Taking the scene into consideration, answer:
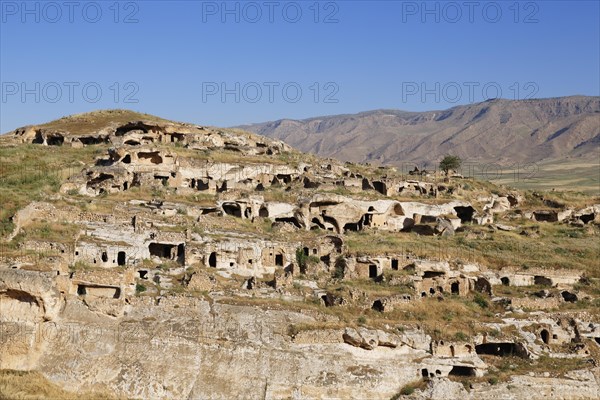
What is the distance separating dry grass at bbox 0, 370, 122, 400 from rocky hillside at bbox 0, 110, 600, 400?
0.31 feet

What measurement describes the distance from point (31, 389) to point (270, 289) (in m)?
10.1

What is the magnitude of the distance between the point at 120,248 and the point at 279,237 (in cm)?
777

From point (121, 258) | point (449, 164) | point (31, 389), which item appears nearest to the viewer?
point (31, 389)

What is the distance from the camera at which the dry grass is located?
2394 centimetres

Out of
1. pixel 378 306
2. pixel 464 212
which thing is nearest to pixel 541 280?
pixel 378 306

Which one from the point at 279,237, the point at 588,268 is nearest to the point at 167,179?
the point at 279,237

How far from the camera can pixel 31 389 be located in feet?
80.9

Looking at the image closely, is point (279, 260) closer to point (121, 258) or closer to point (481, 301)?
point (121, 258)

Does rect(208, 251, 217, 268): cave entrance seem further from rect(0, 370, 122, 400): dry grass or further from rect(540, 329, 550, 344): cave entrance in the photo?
rect(540, 329, 550, 344): cave entrance

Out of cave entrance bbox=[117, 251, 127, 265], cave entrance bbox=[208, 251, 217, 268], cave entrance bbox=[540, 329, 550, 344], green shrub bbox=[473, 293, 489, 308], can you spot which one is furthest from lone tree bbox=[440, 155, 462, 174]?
cave entrance bbox=[117, 251, 127, 265]

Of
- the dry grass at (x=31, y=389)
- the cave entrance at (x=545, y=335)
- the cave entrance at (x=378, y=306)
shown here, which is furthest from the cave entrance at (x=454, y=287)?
the dry grass at (x=31, y=389)

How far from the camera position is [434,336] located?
2889 cm

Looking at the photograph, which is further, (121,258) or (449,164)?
(449,164)

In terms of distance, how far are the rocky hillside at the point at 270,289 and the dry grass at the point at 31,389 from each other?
0.31ft
